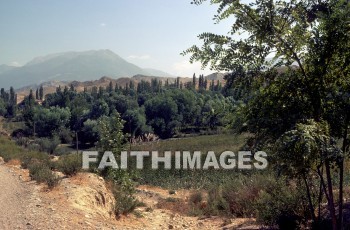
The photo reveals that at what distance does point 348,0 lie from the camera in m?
4.36

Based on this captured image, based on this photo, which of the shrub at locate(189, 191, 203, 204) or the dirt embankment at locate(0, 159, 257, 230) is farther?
the shrub at locate(189, 191, 203, 204)

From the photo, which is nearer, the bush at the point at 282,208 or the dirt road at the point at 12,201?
the dirt road at the point at 12,201

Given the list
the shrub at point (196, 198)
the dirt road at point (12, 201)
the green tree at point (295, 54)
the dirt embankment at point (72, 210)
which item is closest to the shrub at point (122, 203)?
the dirt embankment at point (72, 210)

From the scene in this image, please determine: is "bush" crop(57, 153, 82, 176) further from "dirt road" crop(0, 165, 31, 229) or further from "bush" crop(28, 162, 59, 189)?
"dirt road" crop(0, 165, 31, 229)

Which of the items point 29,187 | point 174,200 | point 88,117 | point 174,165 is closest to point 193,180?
point 174,165

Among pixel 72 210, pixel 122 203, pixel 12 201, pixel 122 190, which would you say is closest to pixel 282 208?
pixel 122 203

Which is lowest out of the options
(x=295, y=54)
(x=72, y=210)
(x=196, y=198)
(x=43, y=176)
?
(x=196, y=198)

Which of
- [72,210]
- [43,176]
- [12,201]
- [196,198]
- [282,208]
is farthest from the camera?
[196,198]

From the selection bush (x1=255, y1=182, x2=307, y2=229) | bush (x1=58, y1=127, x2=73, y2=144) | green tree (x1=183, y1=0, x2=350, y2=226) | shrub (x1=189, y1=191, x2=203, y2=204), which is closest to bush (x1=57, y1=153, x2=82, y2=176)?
shrub (x1=189, y1=191, x2=203, y2=204)

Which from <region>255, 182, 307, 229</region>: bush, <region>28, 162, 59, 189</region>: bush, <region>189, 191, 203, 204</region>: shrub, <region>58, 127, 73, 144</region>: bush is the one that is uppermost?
<region>28, 162, 59, 189</region>: bush

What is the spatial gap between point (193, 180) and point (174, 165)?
127 inches

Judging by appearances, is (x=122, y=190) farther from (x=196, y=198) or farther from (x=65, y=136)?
(x=65, y=136)

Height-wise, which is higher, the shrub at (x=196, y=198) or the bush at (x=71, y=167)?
the bush at (x=71, y=167)

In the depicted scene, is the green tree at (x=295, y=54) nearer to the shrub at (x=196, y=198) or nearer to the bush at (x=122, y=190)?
the bush at (x=122, y=190)
